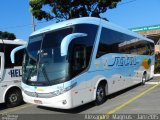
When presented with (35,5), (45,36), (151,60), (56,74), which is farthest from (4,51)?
(151,60)

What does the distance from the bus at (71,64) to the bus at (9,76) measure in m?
1.37

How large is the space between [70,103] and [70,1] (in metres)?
10.7

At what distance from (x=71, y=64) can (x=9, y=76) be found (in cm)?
360

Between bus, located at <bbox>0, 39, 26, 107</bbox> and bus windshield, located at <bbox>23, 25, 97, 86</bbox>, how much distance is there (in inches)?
57.1

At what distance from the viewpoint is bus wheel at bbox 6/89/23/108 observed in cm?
1122

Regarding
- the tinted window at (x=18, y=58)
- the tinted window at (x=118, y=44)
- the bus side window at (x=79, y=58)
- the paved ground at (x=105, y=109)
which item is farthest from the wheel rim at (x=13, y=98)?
the tinted window at (x=118, y=44)

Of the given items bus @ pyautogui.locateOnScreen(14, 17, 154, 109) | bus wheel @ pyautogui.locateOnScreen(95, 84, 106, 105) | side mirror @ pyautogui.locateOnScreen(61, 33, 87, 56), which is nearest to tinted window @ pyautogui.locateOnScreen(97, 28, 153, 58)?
bus @ pyautogui.locateOnScreen(14, 17, 154, 109)

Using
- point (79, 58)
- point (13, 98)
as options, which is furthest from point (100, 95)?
point (13, 98)

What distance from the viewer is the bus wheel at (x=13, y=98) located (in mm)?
11219

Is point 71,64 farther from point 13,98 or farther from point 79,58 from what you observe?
point 13,98

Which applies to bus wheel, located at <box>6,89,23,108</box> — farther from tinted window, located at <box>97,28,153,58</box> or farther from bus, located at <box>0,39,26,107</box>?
tinted window, located at <box>97,28,153,58</box>

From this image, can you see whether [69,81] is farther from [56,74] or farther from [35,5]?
[35,5]

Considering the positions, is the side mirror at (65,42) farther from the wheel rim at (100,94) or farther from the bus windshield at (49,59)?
the wheel rim at (100,94)

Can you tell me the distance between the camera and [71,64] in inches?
337
